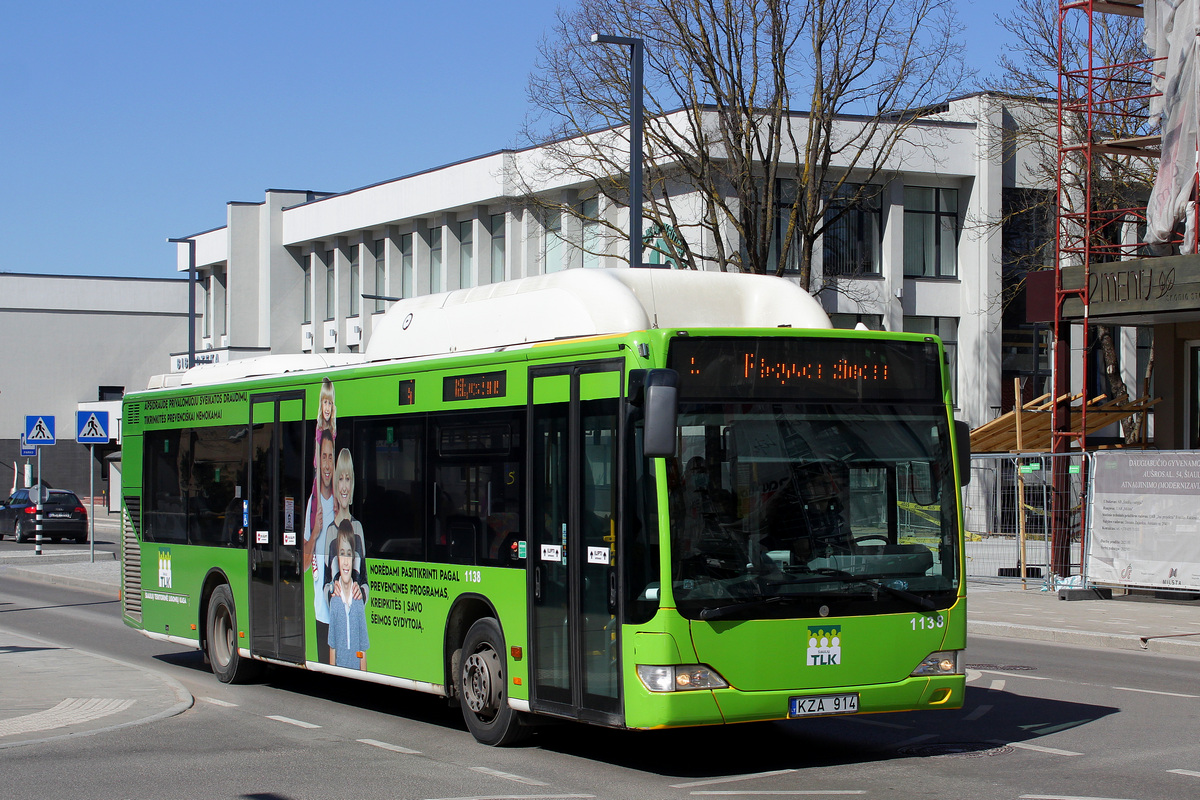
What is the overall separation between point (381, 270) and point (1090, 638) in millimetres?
41637

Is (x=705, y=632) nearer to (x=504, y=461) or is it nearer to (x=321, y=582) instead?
(x=504, y=461)

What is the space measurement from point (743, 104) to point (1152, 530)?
12274mm

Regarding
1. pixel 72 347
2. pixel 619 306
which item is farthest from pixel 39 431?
pixel 72 347

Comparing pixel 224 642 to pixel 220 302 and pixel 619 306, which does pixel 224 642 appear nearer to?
pixel 619 306

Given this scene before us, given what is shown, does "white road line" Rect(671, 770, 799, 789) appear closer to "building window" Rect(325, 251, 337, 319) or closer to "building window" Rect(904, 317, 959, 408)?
"building window" Rect(904, 317, 959, 408)

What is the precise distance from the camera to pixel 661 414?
7957mm

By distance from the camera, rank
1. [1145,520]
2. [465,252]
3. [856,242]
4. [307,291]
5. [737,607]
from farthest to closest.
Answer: [307,291] < [465,252] < [856,242] < [1145,520] < [737,607]

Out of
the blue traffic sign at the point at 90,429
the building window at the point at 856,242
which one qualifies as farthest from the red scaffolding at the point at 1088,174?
the blue traffic sign at the point at 90,429

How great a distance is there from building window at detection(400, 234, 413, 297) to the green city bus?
42072 mm

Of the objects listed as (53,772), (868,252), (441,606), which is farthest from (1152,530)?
(868,252)

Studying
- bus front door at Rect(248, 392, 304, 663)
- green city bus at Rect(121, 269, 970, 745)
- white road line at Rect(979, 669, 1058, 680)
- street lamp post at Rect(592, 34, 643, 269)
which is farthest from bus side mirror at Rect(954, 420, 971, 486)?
street lamp post at Rect(592, 34, 643, 269)

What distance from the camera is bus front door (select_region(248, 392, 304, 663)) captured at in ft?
41.0

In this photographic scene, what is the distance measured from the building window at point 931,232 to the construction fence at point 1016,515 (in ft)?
60.3

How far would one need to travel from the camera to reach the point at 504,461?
9742mm
